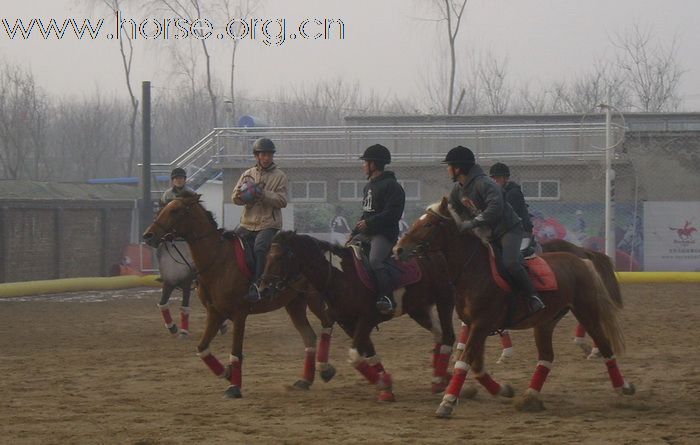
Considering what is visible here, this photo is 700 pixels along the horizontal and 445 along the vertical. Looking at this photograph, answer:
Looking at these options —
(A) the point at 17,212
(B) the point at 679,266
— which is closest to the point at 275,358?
(A) the point at 17,212

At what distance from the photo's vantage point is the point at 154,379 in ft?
38.6

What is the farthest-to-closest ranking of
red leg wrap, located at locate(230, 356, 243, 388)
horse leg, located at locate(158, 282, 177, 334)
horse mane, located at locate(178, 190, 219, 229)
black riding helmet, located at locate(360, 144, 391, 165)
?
horse leg, located at locate(158, 282, 177, 334) < horse mane, located at locate(178, 190, 219, 229) < black riding helmet, located at locate(360, 144, 391, 165) < red leg wrap, located at locate(230, 356, 243, 388)

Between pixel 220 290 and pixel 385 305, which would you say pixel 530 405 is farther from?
pixel 220 290

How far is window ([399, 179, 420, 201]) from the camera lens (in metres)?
29.9

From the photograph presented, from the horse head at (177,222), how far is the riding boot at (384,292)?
215 centimetres

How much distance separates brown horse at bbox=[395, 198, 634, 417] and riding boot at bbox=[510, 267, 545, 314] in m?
0.12

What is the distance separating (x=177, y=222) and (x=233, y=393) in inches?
81.2

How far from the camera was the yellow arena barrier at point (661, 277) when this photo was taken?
26688mm

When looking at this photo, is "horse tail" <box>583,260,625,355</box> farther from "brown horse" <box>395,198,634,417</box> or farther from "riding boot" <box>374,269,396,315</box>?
"riding boot" <box>374,269,396,315</box>

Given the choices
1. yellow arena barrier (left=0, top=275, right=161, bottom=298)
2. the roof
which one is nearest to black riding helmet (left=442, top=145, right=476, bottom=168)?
yellow arena barrier (left=0, top=275, right=161, bottom=298)

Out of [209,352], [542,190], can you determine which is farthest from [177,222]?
[542,190]

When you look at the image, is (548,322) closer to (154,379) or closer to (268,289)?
(268,289)

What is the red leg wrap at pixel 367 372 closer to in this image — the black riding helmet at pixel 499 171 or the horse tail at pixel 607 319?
the horse tail at pixel 607 319

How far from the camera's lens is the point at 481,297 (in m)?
9.52
